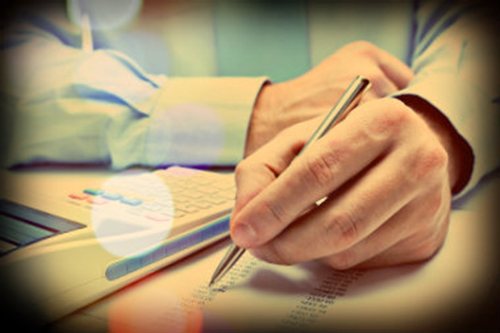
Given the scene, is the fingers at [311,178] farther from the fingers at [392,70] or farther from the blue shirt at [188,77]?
the fingers at [392,70]

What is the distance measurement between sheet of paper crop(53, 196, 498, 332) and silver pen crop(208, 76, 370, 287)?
0.04ft

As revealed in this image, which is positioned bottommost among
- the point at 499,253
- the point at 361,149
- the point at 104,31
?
the point at 499,253

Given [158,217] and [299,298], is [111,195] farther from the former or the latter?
[299,298]

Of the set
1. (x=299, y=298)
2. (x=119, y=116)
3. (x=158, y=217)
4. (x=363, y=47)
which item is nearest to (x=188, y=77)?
(x=119, y=116)

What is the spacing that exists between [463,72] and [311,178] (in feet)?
1.24

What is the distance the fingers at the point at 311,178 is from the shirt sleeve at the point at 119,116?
323mm

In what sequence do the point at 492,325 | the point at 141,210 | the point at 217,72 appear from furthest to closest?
the point at 217,72 < the point at 141,210 < the point at 492,325

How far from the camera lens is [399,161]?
31cm

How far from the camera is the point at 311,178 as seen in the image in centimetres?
30

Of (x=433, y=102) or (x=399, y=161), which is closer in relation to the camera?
(x=399, y=161)

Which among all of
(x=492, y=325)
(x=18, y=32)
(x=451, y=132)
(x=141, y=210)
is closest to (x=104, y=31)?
(x=18, y=32)

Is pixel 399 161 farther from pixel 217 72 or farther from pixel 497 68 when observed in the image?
pixel 217 72

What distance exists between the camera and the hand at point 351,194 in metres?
0.30

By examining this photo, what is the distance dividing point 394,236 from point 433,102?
177mm
